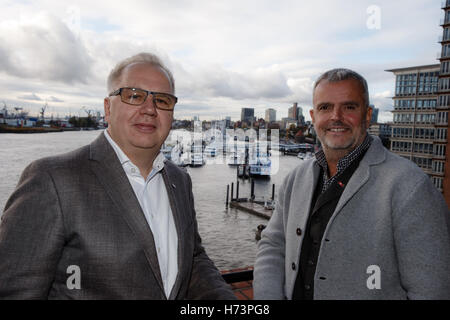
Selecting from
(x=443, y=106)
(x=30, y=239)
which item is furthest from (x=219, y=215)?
(x=30, y=239)

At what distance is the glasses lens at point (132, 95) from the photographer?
5.36 feet

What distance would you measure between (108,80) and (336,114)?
4.37 ft

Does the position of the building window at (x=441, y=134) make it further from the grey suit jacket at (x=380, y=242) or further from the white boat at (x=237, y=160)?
the grey suit jacket at (x=380, y=242)

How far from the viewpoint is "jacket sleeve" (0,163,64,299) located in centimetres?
118

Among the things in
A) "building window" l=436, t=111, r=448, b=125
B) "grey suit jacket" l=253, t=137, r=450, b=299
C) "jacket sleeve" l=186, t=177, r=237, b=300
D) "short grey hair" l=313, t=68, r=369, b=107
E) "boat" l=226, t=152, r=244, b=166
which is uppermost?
"building window" l=436, t=111, r=448, b=125

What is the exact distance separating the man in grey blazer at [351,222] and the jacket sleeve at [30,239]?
111 centimetres

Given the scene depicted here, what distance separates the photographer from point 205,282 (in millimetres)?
1789

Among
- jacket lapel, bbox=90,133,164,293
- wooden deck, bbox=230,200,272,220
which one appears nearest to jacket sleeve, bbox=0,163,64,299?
jacket lapel, bbox=90,133,164,293

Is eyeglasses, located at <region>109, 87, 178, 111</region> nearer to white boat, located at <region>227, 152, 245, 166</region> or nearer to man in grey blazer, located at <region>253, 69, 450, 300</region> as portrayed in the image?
man in grey blazer, located at <region>253, 69, 450, 300</region>

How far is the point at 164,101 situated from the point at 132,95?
0.17 metres

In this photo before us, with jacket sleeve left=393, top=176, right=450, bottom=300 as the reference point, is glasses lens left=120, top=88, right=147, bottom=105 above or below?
above

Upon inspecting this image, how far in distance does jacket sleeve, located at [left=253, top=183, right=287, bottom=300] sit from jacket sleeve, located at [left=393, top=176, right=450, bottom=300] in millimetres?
662

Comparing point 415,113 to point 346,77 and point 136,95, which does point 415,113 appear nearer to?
point 346,77
